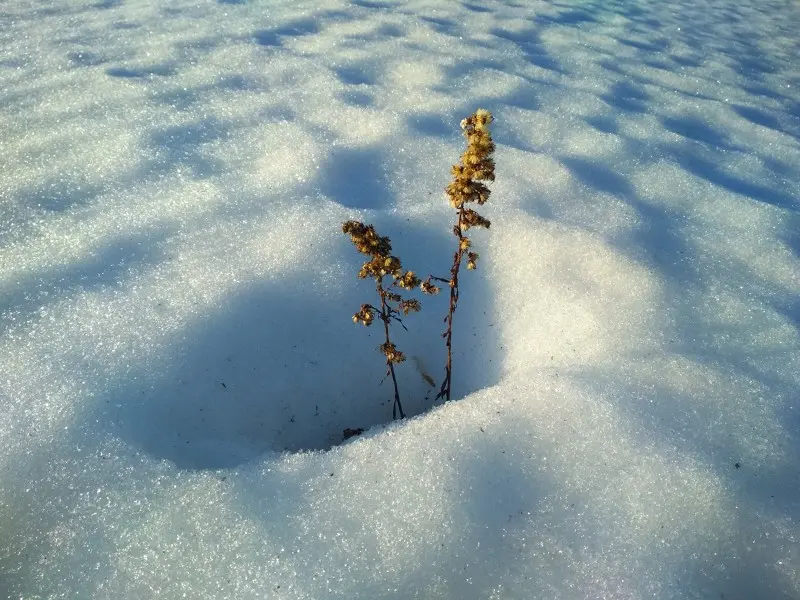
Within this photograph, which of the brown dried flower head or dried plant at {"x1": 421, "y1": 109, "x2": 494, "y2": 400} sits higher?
dried plant at {"x1": 421, "y1": 109, "x2": 494, "y2": 400}

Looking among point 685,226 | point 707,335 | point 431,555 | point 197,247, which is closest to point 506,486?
point 431,555

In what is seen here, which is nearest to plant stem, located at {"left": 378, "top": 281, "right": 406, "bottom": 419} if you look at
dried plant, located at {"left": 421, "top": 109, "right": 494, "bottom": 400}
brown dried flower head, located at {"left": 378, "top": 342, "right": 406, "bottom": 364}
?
brown dried flower head, located at {"left": 378, "top": 342, "right": 406, "bottom": 364}

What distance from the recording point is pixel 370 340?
2.56 m

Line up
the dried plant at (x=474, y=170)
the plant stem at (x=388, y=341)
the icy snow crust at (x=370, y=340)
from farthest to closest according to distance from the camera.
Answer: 1. the plant stem at (x=388, y=341)
2. the dried plant at (x=474, y=170)
3. the icy snow crust at (x=370, y=340)

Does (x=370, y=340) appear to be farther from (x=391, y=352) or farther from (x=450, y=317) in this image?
(x=450, y=317)

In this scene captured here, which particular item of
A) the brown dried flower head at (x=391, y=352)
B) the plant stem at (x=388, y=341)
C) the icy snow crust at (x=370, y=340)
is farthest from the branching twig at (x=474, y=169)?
the icy snow crust at (x=370, y=340)

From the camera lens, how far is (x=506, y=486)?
1.85 metres

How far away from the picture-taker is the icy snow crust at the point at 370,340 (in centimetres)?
169

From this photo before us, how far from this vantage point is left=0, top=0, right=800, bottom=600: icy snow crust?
1.69 meters

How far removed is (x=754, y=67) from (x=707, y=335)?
185 inches

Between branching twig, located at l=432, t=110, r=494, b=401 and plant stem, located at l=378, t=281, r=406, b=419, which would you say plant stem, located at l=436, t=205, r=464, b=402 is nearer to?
branching twig, located at l=432, t=110, r=494, b=401

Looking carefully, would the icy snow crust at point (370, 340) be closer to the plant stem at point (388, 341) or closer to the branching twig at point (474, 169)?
the plant stem at point (388, 341)

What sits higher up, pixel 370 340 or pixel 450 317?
pixel 450 317

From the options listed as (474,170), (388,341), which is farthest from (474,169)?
(388,341)
